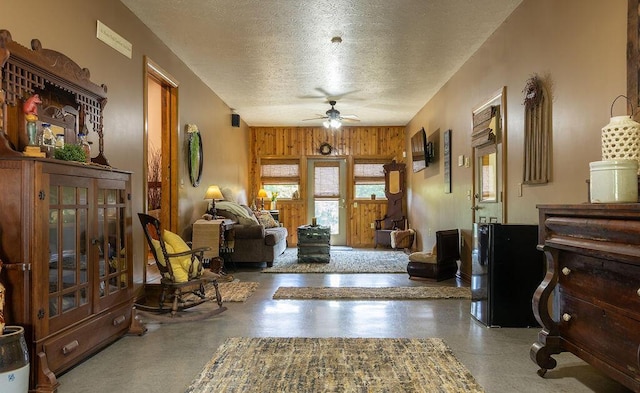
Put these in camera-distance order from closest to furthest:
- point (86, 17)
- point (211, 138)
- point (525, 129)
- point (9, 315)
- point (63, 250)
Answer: point (9, 315)
point (63, 250)
point (86, 17)
point (525, 129)
point (211, 138)

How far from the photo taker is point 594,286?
6.64 feet

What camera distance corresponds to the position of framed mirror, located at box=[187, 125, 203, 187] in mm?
5586

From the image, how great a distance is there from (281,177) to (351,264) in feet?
12.7

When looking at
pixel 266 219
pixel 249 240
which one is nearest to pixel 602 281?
pixel 249 240

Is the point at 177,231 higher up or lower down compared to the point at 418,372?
higher up

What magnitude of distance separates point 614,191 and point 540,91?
5.42 ft

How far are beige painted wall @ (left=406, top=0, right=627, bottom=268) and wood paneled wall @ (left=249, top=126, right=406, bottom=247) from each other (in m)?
4.53

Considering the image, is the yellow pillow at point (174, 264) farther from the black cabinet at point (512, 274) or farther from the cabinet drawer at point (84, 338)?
the black cabinet at point (512, 274)

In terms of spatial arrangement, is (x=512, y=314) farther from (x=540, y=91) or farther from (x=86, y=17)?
(x=86, y=17)

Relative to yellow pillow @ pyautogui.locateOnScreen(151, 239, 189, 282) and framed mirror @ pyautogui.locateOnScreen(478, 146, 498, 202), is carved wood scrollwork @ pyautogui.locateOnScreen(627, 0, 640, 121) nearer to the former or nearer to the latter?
framed mirror @ pyautogui.locateOnScreen(478, 146, 498, 202)

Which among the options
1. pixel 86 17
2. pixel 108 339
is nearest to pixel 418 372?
pixel 108 339

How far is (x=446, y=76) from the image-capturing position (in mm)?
5910

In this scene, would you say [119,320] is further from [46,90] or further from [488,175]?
[488,175]

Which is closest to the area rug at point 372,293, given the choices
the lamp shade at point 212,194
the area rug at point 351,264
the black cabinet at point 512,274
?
the black cabinet at point 512,274
